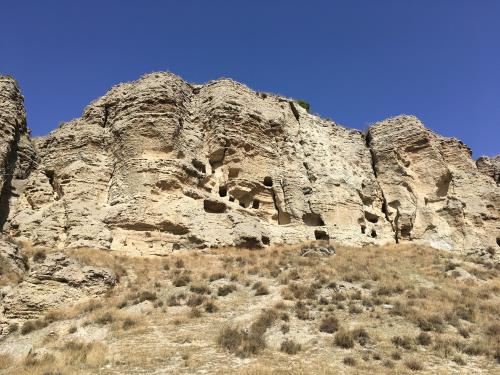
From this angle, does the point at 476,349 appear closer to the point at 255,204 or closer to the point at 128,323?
the point at 128,323

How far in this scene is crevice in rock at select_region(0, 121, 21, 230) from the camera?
22312 mm

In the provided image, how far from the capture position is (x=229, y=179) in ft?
83.4

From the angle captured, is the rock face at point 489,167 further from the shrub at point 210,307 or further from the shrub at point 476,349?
the shrub at point 210,307

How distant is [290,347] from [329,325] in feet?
5.54

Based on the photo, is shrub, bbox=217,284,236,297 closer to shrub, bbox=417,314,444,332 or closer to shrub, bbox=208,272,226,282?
shrub, bbox=208,272,226,282

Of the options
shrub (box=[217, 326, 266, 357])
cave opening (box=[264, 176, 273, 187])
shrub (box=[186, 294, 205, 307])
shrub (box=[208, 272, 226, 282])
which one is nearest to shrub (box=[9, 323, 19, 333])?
shrub (box=[186, 294, 205, 307])

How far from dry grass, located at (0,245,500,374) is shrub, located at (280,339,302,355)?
3cm

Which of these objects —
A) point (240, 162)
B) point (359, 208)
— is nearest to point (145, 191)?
point (240, 162)

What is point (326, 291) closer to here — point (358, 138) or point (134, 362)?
point (134, 362)

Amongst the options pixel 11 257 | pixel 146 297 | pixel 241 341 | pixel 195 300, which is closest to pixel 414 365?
pixel 241 341

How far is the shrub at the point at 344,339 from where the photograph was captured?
428 inches

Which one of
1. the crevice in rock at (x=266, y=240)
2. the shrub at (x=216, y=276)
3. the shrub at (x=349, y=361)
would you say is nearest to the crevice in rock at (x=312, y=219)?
the crevice in rock at (x=266, y=240)

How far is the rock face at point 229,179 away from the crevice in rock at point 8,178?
0.15m

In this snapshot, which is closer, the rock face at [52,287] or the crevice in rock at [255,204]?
the rock face at [52,287]
